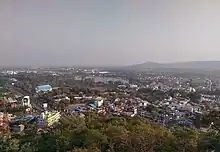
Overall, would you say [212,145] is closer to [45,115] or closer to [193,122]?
[193,122]

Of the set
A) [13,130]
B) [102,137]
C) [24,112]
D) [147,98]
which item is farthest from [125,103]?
[102,137]

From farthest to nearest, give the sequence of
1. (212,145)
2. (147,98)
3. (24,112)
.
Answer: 1. (147,98)
2. (24,112)
3. (212,145)

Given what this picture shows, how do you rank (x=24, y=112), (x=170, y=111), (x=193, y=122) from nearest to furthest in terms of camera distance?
(x=193, y=122) < (x=24, y=112) < (x=170, y=111)

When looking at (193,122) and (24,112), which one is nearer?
(193,122)

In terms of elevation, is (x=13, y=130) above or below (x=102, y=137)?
below

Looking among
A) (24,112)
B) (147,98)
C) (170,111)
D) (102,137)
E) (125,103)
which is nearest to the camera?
(102,137)

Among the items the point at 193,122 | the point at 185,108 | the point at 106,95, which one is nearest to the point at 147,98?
the point at 106,95

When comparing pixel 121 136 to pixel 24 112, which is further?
pixel 24 112

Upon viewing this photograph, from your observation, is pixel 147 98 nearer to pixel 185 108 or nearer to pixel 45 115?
pixel 185 108

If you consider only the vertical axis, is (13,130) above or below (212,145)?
below
